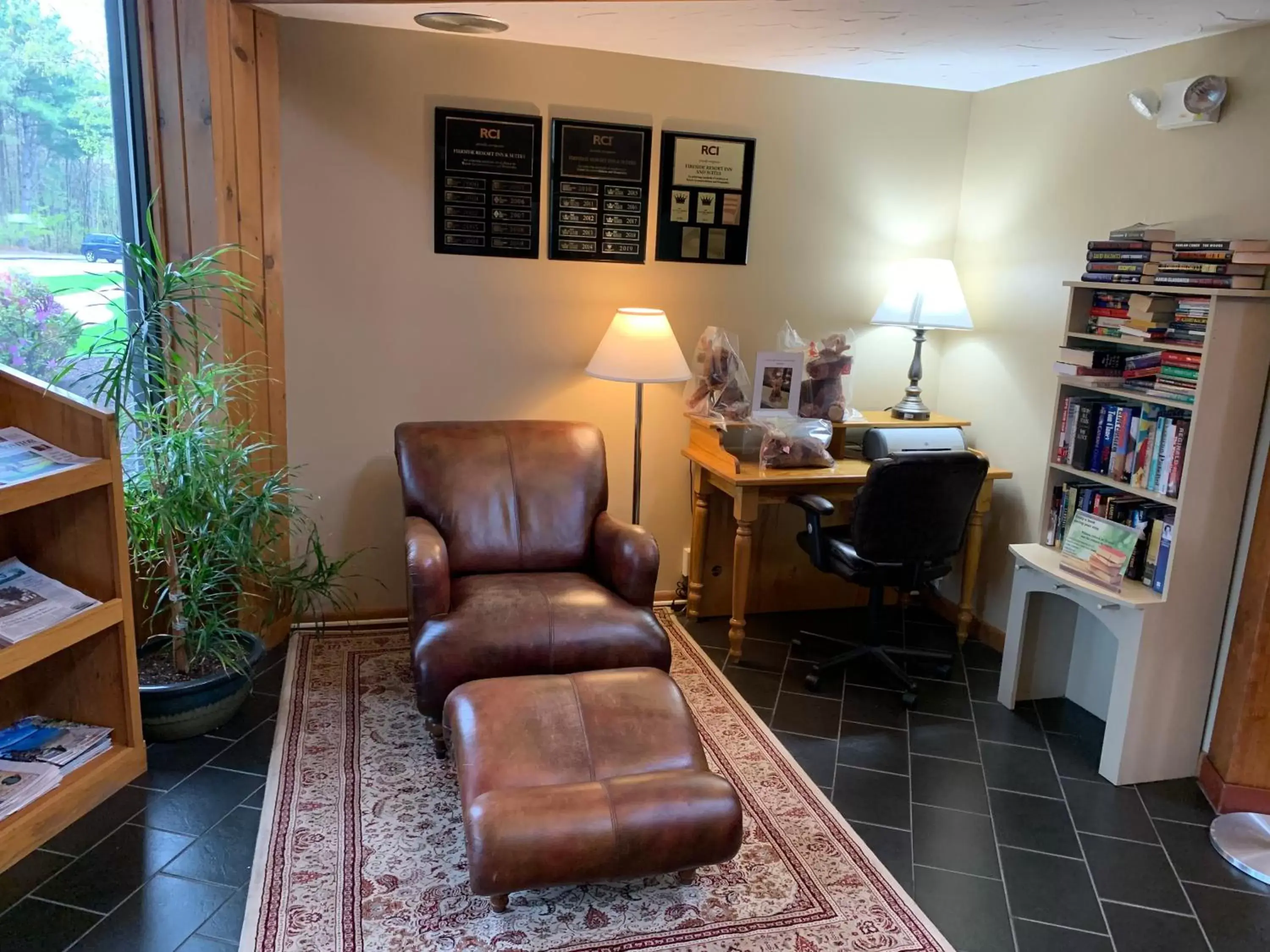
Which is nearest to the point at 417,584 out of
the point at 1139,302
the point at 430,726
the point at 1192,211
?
the point at 430,726

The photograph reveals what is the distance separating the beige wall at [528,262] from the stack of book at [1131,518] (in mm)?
1155

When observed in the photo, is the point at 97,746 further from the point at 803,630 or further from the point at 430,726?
the point at 803,630

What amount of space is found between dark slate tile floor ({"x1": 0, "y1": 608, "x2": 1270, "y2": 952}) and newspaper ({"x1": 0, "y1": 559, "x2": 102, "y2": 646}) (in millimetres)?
530

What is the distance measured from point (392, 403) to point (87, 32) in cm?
152

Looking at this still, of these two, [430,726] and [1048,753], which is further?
[1048,753]

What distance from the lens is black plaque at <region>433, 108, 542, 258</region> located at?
11.2 feet

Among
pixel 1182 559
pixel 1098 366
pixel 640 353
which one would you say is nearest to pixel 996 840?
pixel 1182 559

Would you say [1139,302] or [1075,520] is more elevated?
[1139,302]

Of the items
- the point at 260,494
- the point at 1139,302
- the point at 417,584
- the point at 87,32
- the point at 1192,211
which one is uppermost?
the point at 87,32

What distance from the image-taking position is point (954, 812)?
8.54ft

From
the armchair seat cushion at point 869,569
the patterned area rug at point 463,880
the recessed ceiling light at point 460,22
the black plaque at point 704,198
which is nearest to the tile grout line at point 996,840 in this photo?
the patterned area rug at point 463,880

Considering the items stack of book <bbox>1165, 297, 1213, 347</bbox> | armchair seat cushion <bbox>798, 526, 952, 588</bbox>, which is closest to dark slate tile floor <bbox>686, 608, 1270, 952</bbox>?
armchair seat cushion <bbox>798, 526, 952, 588</bbox>

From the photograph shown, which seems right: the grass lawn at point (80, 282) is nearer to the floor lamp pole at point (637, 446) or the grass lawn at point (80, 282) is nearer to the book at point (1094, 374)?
the floor lamp pole at point (637, 446)

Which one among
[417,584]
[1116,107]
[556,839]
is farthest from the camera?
[1116,107]
